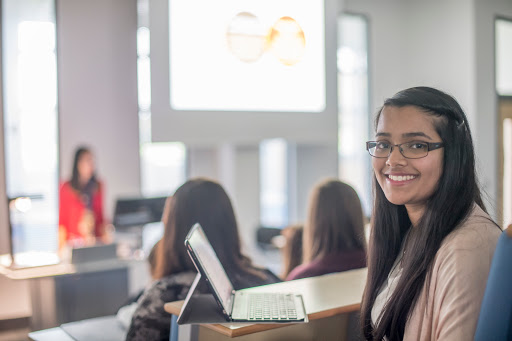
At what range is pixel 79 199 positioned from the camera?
4449 mm

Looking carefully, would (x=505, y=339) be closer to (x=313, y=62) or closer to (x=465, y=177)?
(x=465, y=177)

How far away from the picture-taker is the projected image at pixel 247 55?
14.0 feet

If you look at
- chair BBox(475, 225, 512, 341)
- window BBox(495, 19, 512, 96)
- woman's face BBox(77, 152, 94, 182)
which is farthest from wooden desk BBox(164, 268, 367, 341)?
window BBox(495, 19, 512, 96)

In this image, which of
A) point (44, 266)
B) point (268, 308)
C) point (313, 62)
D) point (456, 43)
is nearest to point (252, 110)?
point (313, 62)

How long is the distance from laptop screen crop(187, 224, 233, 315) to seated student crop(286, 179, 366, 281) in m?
0.72

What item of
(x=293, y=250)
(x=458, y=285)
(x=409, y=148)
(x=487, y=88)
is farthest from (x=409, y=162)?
(x=487, y=88)

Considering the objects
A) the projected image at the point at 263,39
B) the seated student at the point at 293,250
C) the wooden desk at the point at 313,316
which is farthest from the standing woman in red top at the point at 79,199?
the wooden desk at the point at 313,316

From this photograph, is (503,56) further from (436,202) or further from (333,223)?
(436,202)

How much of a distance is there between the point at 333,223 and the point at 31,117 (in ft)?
11.0

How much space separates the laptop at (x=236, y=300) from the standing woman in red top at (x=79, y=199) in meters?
2.89

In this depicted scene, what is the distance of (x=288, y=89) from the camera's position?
16.1 feet

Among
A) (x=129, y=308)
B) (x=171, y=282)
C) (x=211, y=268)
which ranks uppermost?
(x=211, y=268)

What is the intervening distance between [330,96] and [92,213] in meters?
2.49

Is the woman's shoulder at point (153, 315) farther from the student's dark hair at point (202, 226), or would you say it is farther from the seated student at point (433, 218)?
the seated student at point (433, 218)
